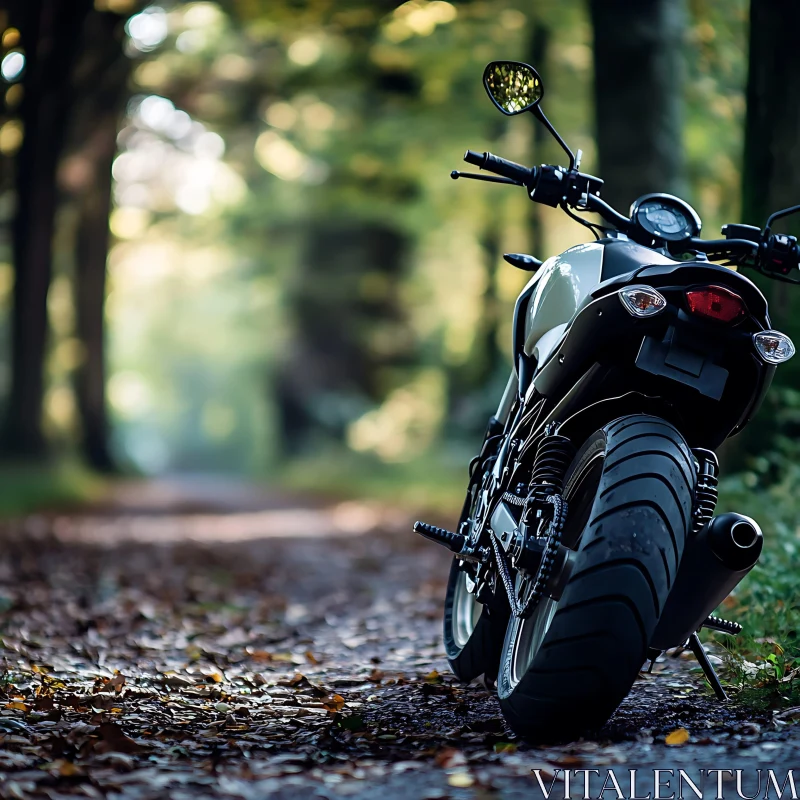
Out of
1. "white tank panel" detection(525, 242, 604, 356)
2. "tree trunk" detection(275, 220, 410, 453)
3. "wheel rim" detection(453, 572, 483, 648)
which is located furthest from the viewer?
"tree trunk" detection(275, 220, 410, 453)

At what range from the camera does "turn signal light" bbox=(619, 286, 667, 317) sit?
9.33ft

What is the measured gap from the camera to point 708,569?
2.88m

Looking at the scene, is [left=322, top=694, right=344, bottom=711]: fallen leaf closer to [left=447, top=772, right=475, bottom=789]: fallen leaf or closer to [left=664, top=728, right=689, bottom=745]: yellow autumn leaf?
[left=447, top=772, right=475, bottom=789]: fallen leaf

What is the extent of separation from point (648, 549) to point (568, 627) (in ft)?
0.92

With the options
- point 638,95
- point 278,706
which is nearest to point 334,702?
point 278,706

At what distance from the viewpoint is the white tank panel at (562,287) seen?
333 cm

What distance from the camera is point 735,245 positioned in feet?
11.6

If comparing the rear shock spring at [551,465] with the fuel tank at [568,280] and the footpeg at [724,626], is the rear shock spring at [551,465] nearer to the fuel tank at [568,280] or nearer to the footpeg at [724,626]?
the fuel tank at [568,280]

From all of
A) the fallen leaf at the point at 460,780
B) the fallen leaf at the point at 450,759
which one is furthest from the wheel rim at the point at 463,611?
the fallen leaf at the point at 460,780

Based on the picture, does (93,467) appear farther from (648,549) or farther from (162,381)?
(162,381)

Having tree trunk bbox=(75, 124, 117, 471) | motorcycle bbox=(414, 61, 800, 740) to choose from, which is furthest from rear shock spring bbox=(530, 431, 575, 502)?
tree trunk bbox=(75, 124, 117, 471)

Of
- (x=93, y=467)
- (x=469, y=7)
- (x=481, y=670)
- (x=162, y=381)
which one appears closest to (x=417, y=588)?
(x=481, y=670)

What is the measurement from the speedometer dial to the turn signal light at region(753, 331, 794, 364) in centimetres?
69

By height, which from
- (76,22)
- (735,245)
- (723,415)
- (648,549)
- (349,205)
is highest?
(76,22)
